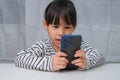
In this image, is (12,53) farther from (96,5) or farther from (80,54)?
(80,54)

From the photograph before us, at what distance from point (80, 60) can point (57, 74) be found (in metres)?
0.08

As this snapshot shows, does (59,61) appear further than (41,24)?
No

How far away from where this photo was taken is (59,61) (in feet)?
2.72

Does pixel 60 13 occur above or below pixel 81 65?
above

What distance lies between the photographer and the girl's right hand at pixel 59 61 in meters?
0.82

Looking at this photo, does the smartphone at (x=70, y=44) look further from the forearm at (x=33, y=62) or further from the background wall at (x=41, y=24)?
the background wall at (x=41, y=24)

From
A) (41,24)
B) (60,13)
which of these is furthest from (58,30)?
(41,24)

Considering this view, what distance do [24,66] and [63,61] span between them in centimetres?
16

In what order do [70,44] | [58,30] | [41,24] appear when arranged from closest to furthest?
[70,44] < [58,30] < [41,24]

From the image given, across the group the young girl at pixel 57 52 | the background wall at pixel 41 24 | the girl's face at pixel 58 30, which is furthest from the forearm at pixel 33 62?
the background wall at pixel 41 24

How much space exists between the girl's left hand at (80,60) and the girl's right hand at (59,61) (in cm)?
3

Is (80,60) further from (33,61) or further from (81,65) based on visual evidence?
(33,61)

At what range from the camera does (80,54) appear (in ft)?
2.74

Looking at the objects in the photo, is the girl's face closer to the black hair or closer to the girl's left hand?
the black hair
